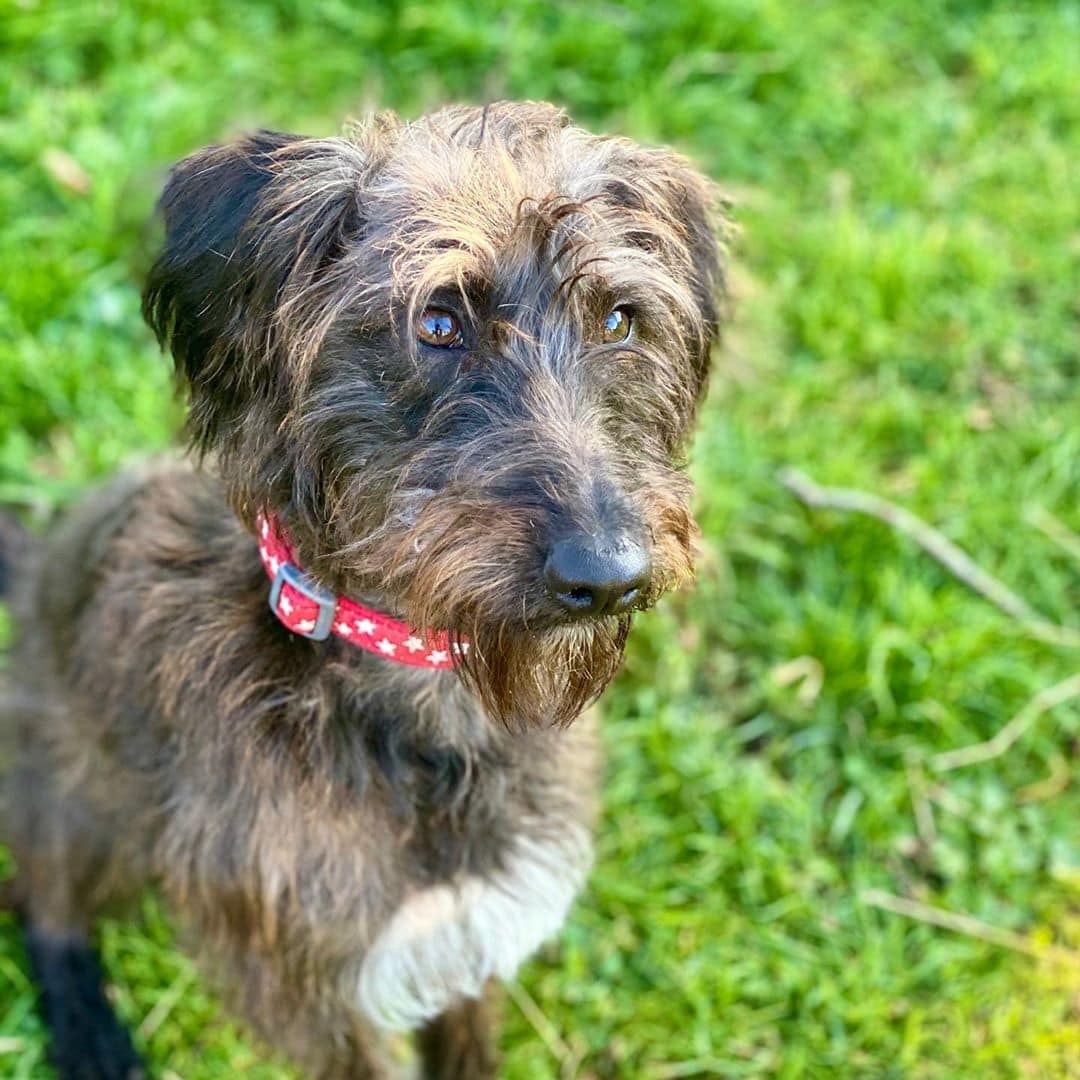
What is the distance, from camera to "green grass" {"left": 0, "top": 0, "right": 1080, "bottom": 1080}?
3408 mm

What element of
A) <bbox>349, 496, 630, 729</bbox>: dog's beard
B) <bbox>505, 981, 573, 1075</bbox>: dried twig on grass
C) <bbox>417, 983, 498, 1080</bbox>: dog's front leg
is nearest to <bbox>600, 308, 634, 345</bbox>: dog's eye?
<bbox>349, 496, 630, 729</bbox>: dog's beard

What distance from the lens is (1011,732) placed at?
12.3 feet

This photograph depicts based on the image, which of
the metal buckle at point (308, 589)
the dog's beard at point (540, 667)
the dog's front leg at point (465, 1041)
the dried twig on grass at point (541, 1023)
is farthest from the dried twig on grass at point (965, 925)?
the metal buckle at point (308, 589)

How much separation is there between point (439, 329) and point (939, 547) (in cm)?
231

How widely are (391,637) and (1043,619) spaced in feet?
7.95

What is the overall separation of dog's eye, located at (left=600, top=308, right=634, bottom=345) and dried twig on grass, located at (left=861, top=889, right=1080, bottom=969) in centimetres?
189

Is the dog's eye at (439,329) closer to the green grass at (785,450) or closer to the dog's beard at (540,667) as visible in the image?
the dog's beard at (540,667)

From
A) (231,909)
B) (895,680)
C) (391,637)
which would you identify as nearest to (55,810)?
(231,909)

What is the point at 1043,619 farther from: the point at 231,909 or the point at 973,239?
the point at 231,909

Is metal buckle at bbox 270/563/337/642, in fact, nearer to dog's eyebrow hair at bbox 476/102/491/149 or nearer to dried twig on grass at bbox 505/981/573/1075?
dog's eyebrow hair at bbox 476/102/491/149

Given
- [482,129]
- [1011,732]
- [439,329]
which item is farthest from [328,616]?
[1011,732]

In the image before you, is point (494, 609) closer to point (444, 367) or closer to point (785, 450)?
point (444, 367)

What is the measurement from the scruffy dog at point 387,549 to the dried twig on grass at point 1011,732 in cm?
128

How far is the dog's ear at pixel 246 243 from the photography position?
2.15m
